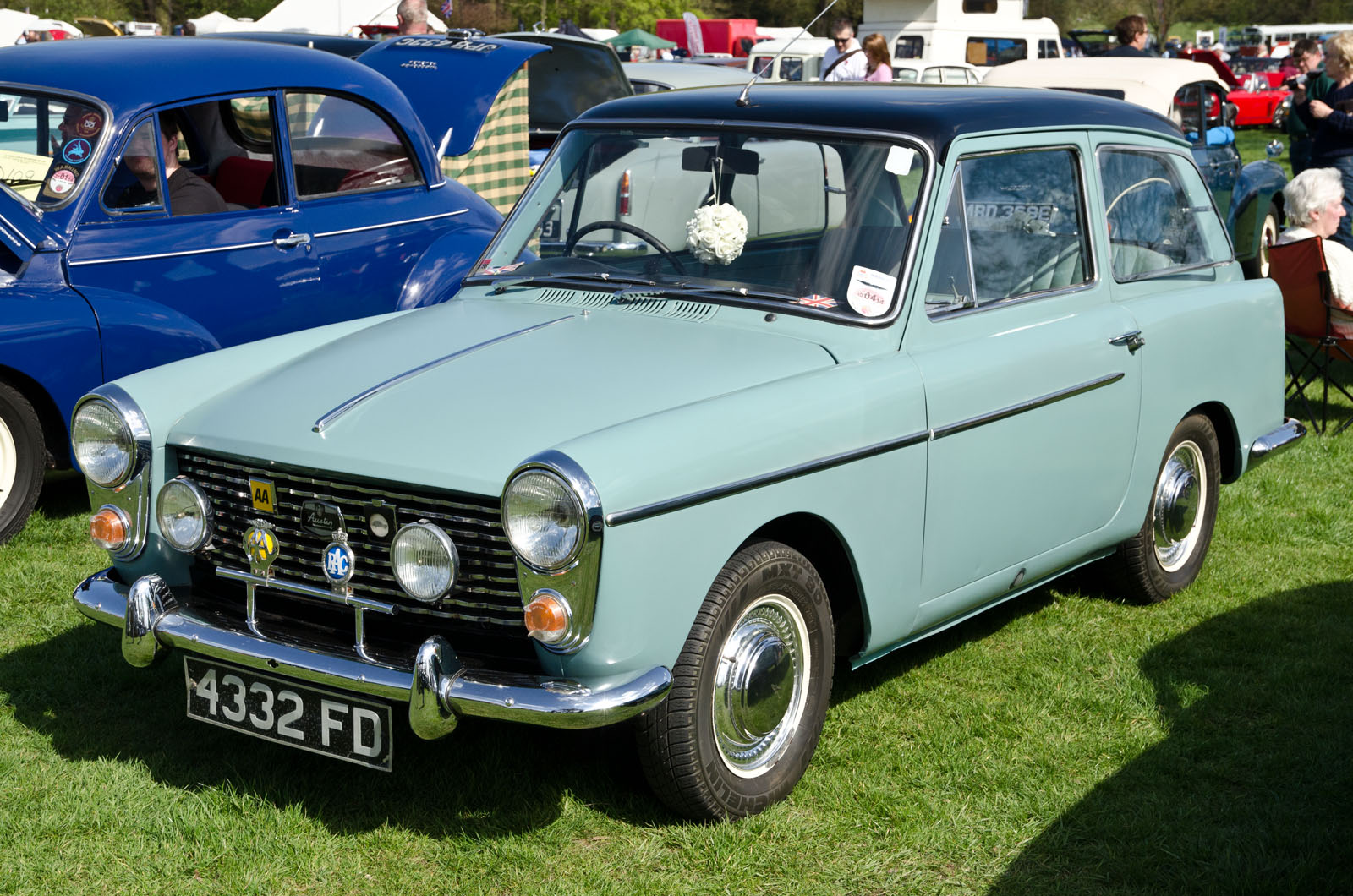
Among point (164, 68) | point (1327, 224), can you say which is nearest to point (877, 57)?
point (1327, 224)

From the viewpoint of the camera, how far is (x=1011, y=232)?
13.9 ft

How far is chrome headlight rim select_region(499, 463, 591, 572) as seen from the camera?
2877mm

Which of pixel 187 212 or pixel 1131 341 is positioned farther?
pixel 187 212

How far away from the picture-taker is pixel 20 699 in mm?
4102

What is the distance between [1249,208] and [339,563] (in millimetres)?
9014

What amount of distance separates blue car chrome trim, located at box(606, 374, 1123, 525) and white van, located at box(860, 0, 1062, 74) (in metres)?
21.7

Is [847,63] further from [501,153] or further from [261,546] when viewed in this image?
[261,546]

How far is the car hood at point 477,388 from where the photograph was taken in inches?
125

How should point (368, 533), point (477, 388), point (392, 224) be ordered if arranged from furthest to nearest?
point (392, 224) → point (477, 388) → point (368, 533)

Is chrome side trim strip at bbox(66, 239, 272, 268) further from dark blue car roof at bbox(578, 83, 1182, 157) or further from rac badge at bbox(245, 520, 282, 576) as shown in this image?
rac badge at bbox(245, 520, 282, 576)

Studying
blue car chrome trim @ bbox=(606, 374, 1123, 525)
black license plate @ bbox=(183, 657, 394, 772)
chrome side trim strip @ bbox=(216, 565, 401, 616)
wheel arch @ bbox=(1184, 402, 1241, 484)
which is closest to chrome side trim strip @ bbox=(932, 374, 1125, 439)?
blue car chrome trim @ bbox=(606, 374, 1123, 525)

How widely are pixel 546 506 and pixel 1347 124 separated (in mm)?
7737

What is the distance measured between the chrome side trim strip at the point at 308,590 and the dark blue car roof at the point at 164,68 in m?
3.02

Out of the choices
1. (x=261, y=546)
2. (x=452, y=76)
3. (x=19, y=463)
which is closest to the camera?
(x=261, y=546)
